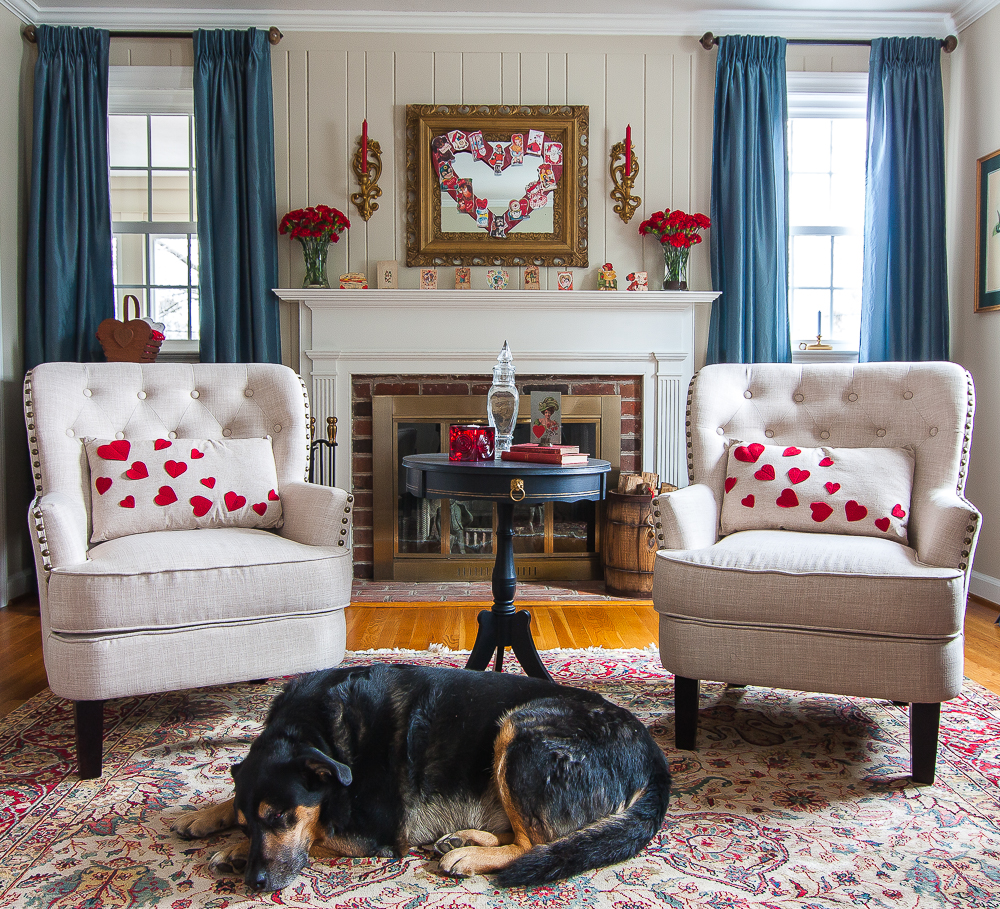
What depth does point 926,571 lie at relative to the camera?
1.67 meters

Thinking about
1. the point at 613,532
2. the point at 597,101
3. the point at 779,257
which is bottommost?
the point at 613,532

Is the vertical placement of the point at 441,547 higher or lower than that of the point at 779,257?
lower

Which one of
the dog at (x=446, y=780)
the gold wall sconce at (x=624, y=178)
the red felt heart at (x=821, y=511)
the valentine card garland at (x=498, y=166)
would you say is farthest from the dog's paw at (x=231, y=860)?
the gold wall sconce at (x=624, y=178)

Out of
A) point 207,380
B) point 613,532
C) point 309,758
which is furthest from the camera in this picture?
point 613,532

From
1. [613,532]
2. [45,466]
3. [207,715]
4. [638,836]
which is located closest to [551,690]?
[638,836]

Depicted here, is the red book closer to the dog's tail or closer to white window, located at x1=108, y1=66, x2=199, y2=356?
the dog's tail

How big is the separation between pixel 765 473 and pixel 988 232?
207 cm

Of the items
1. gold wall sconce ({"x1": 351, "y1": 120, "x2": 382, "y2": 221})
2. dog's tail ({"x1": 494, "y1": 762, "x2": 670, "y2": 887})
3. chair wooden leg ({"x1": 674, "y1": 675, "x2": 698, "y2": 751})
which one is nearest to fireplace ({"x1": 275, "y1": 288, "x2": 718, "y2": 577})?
gold wall sconce ({"x1": 351, "y1": 120, "x2": 382, "y2": 221})

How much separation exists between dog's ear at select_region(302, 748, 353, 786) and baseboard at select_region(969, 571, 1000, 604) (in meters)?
3.13

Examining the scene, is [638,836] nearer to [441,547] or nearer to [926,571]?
[926,571]

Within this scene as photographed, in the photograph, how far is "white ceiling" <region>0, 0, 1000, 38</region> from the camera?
349cm

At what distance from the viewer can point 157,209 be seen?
3787mm

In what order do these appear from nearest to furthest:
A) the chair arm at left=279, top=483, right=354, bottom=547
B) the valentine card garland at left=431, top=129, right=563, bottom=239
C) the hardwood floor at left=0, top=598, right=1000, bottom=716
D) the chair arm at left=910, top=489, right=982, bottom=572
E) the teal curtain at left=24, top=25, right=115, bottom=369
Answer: the chair arm at left=910, top=489, right=982, bottom=572 < the chair arm at left=279, top=483, right=354, bottom=547 < the hardwood floor at left=0, top=598, right=1000, bottom=716 < the teal curtain at left=24, top=25, right=115, bottom=369 < the valentine card garland at left=431, top=129, right=563, bottom=239

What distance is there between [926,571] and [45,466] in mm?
2191
